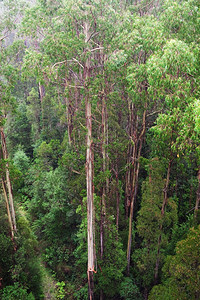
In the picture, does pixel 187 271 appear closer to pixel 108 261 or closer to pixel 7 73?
pixel 108 261

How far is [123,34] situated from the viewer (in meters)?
6.93

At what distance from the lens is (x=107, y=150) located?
8812 millimetres

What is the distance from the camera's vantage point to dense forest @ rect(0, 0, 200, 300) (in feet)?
18.5

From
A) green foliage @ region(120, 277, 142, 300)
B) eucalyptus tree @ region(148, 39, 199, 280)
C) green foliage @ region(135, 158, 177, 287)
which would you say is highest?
eucalyptus tree @ region(148, 39, 199, 280)

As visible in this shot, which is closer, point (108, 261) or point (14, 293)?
point (14, 293)

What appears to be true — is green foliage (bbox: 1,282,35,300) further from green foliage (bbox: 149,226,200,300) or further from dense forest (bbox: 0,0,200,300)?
green foliage (bbox: 149,226,200,300)

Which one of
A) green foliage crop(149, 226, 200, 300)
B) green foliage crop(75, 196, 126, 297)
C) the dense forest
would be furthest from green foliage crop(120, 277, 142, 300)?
green foliage crop(149, 226, 200, 300)

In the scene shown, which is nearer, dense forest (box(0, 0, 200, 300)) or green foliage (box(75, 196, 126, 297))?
dense forest (box(0, 0, 200, 300))

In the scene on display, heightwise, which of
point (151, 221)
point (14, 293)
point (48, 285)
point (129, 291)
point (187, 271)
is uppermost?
point (187, 271)

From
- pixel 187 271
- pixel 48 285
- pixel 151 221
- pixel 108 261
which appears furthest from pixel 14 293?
pixel 187 271

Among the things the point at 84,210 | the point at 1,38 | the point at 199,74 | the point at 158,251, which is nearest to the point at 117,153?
the point at 84,210

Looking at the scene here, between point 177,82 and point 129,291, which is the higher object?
point 177,82

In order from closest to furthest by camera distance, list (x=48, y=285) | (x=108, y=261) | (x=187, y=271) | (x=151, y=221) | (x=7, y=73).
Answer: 1. (x=187, y=271)
2. (x=7, y=73)
3. (x=151, y=221)
4. (x=108, y=261)
5. (x=48, y=285)

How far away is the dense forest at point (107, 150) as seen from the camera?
5633 mm
